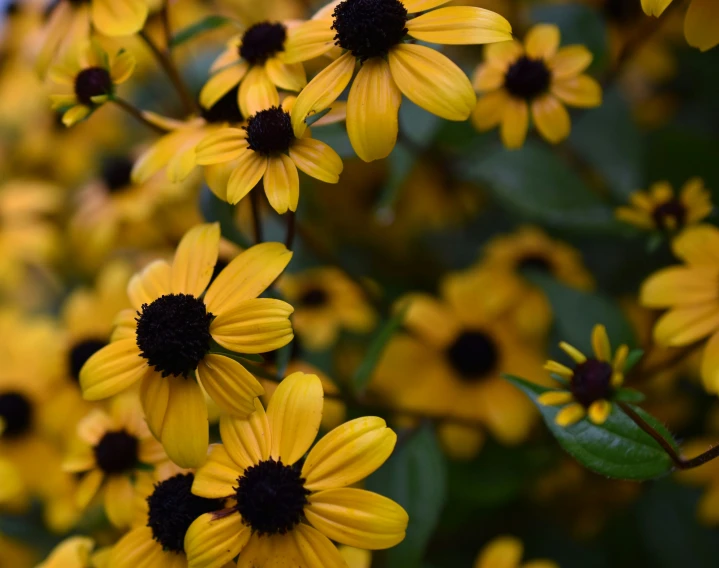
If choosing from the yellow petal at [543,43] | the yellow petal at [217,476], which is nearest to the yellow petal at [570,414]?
the yellow petal at [217,476]

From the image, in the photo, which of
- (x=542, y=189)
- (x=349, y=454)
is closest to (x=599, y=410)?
(x=349, y=454)

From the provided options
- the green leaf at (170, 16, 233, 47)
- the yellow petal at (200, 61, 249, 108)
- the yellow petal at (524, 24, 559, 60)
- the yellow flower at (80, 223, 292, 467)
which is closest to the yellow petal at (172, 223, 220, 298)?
the yellow flower at (80, 223, 292, 467)

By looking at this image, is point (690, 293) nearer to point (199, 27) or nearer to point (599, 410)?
point (599, 410)

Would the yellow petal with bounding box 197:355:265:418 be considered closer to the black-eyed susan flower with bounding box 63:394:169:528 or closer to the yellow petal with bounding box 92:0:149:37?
the black-eyed susan flower with bounding box 63:394:169:528

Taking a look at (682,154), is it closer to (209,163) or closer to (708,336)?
(708,336)

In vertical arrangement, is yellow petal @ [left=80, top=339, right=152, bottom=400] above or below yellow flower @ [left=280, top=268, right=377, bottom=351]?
above

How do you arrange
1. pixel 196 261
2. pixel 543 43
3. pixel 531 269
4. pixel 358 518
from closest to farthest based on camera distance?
pixel 358 518 < pixel 196 261 < pixel 543 43 < pixel 531 269

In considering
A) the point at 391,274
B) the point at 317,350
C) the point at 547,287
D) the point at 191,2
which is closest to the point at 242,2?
the point at 191,2
